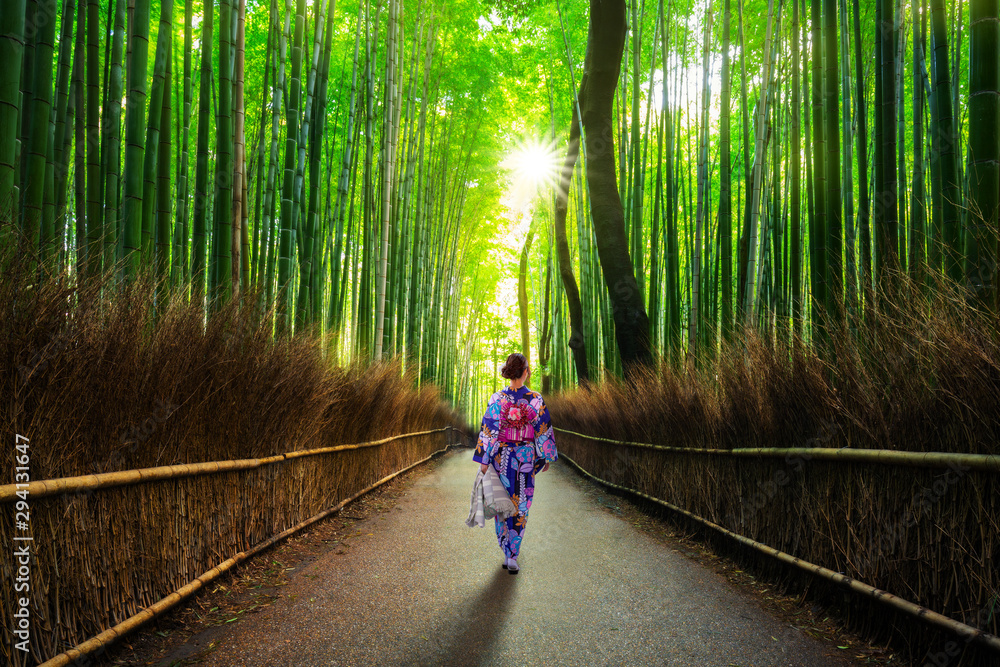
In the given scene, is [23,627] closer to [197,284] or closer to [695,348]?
[197,284]

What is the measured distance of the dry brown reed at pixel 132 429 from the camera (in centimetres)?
166

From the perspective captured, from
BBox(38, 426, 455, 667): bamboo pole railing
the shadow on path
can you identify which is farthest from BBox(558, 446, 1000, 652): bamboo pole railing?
BBox(38, 426, 455, 667): bamboo pole railing

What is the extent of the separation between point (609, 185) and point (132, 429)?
5.43m

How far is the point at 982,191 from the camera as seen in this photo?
93.4 inches

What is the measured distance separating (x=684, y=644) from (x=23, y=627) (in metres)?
1.96

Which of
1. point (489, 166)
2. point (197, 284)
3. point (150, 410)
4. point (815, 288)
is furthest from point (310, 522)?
point (489, 166)

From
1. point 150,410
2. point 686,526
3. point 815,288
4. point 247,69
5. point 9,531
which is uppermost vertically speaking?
point 247,69

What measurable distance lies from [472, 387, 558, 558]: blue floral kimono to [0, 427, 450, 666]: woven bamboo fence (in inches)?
46.4

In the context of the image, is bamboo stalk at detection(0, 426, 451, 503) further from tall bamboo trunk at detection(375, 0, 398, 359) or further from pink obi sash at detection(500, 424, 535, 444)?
tall bamboo trunk at detection(375, 0, 398, 359)

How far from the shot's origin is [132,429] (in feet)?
7.03

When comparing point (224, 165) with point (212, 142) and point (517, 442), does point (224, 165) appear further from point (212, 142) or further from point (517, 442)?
point (212, 142)

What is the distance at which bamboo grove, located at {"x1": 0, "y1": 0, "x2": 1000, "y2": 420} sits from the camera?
105 inches

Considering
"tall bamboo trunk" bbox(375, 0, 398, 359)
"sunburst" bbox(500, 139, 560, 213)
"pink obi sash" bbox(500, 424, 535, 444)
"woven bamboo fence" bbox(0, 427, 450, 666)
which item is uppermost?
"sunburst" bbox(500, 139, 560, 213)

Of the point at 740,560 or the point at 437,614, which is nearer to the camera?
the point at 437,614
